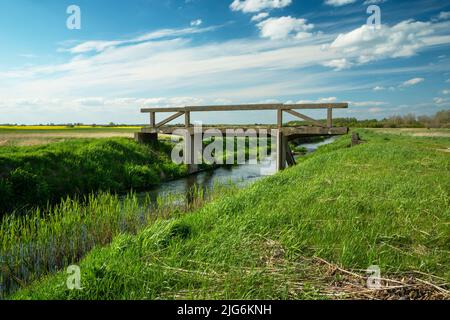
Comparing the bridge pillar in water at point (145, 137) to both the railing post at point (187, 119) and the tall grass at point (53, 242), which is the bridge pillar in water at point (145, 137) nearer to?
the railing post at point (187, 119)

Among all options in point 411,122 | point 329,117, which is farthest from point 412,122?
point 329,117

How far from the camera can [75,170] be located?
13.6 meters

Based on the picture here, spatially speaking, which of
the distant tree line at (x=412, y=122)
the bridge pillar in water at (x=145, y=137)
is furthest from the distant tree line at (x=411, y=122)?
the bridge pillar in water at (x=145, y=137)

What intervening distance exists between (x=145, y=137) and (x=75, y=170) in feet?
25.0

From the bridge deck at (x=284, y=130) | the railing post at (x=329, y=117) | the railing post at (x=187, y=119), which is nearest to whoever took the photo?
the railing post at (x=329, y=117)

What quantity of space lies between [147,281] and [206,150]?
20822mm

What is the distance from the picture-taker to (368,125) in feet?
282

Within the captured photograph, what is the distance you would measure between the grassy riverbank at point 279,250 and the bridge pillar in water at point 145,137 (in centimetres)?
Result: 1414

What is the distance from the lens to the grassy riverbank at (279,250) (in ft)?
12.2

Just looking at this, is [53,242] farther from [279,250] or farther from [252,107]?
[252,107]

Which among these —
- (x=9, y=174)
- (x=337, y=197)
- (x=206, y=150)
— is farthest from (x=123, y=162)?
(x=337, y=197)

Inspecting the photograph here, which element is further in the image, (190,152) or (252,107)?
(190,152)

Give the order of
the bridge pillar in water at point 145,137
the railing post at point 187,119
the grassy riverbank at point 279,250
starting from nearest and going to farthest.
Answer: the grassy riverbank at point 279,250
the railing post at point 187,119
the bridge pillar in water at point 145,137
